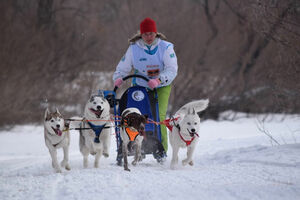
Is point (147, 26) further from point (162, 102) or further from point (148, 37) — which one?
point (162, 102)

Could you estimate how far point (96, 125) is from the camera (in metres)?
4.87

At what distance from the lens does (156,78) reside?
5238mm

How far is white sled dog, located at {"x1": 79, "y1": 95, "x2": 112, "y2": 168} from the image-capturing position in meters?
4.77

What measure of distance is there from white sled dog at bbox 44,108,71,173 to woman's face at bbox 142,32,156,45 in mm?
1493

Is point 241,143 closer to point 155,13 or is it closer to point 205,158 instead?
point 205,158

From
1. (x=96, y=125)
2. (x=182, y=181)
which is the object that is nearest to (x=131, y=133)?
(x=96, y=125)

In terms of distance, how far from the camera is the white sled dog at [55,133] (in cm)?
464

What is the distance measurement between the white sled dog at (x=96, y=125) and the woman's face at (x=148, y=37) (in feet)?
3.38

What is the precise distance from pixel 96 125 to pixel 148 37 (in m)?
1.34

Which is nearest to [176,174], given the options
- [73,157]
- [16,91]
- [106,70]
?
[73,157]

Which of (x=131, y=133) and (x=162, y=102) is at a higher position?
(x=162, y=102)

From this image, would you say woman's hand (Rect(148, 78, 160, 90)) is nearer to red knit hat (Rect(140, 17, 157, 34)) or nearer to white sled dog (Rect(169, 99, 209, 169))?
white sled dog (Rect(169, 99, 209, 169))

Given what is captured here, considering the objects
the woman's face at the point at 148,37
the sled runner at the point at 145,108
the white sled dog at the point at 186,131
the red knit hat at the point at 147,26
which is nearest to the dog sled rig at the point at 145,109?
the sled runner at the point at 145,108

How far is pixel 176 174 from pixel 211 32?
10523 mm
